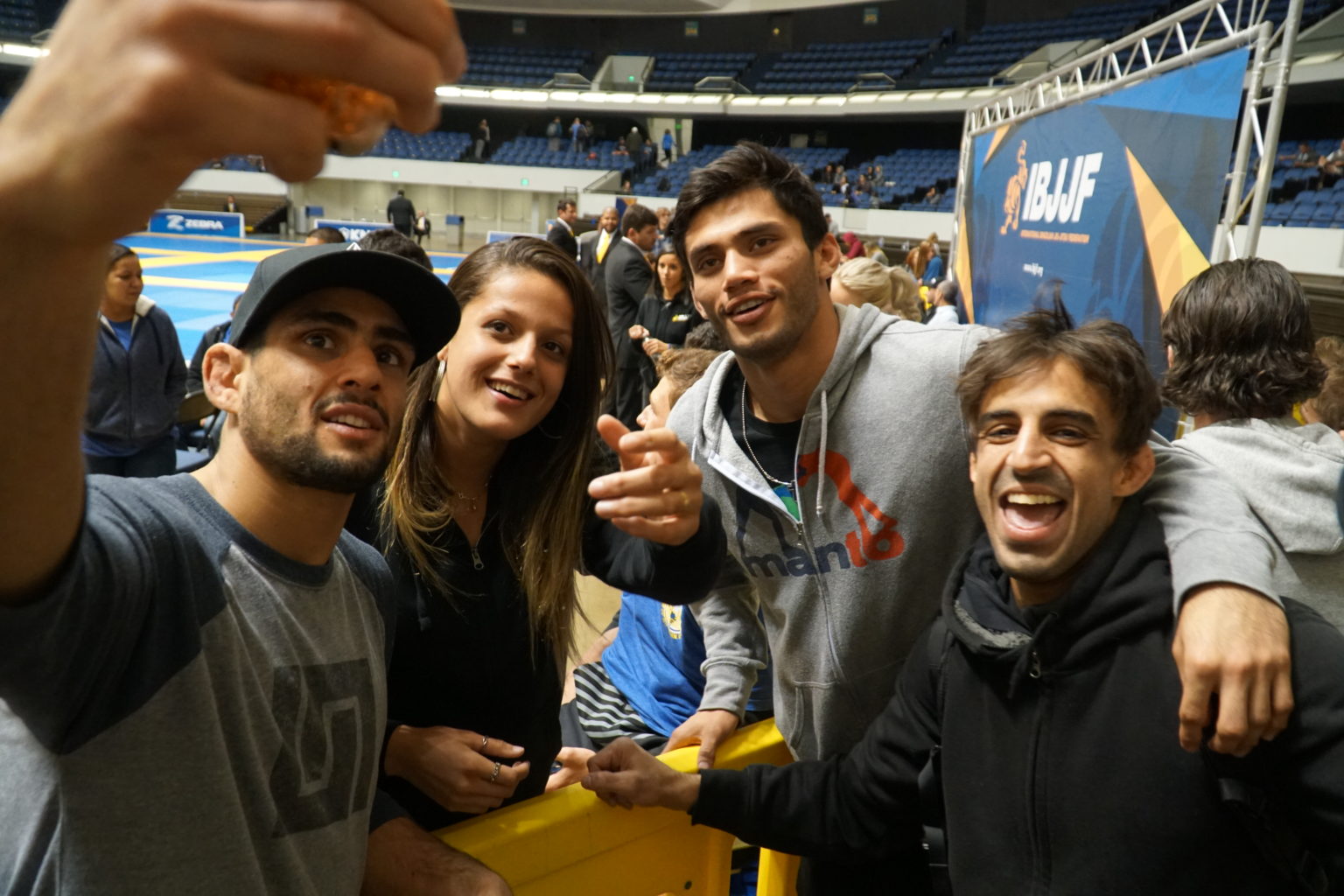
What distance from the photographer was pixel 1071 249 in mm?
5531

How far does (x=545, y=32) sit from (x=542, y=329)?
35.4m

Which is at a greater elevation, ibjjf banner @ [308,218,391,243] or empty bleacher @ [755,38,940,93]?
empty bleacher @ [755,38,940,93]

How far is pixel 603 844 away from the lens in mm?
1827

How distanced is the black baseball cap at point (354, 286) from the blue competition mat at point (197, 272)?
25.5ft

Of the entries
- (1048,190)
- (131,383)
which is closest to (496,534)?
(131,383)

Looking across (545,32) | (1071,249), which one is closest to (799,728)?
(1071,249)

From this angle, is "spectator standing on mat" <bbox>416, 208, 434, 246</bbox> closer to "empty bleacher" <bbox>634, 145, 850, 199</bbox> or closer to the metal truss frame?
"empty bleacher" <bbox>634, 145, 850, 199</bbox>

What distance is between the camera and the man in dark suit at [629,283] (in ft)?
22.9

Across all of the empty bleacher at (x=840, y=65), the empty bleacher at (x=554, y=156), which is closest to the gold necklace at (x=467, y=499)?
the empty bleacher at (x=840, y=65)

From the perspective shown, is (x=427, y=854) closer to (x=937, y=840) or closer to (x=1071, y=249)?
(x=937, y=840)

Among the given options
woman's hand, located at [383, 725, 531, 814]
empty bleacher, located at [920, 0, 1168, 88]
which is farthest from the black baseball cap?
empty bleacher, located at [920, 0, 1168, 88]

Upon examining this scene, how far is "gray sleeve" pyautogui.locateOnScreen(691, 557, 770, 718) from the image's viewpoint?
7.20 feet

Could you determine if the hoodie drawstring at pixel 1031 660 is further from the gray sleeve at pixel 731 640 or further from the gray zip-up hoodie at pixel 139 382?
the gray zip-up hoodie at pixel 139 382

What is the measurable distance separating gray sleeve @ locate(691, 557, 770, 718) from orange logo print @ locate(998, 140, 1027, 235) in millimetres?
5836
